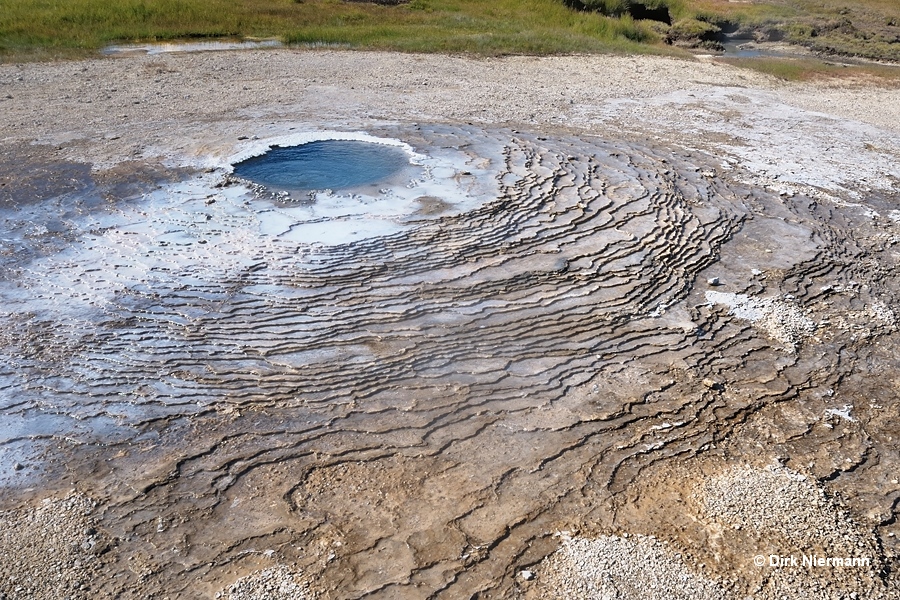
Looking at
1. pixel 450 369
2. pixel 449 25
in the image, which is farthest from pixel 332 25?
pixel 450 369

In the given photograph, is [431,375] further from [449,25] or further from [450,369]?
[449,25]

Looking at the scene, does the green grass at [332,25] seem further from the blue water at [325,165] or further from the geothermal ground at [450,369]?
the blue water at [325,165]

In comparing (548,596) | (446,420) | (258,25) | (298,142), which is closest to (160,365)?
(446,420)

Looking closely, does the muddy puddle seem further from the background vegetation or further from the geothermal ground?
the background vegetation

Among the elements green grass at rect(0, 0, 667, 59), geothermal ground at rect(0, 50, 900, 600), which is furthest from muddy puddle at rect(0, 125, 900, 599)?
green grass at rect(0, 0, 667, 59)

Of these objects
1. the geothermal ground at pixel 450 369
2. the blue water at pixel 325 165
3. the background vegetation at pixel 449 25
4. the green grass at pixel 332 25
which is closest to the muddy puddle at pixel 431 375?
the geothermal ground at pixel 450 369

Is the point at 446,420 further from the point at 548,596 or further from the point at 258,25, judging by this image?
the point at 258,25
